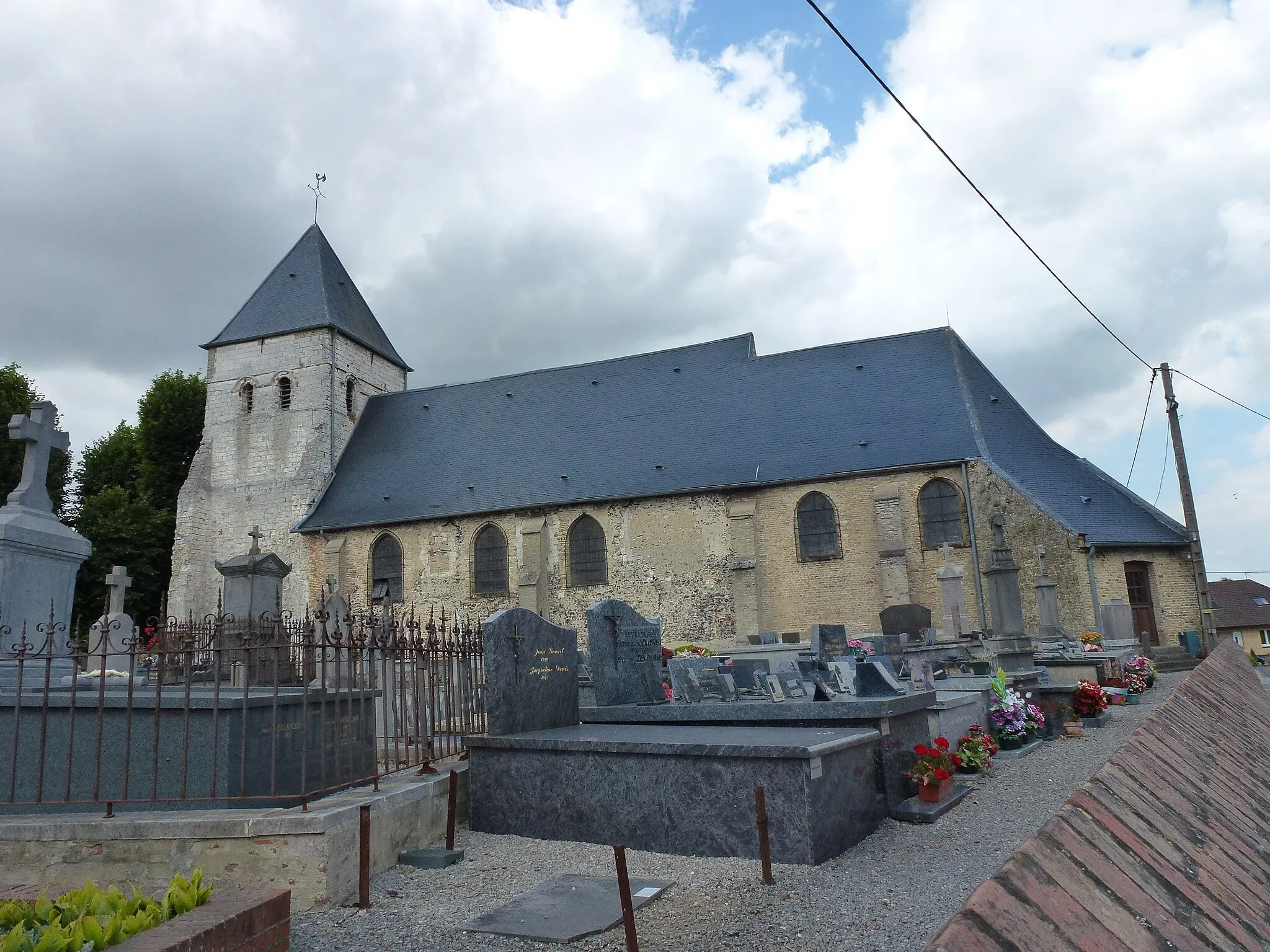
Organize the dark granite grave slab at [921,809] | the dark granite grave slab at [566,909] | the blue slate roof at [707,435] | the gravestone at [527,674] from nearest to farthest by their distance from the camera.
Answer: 1. the dark granite grave slab at [566,909]
2. the dark granite grave slab at [921,809]
3. the gravestone at [527,674]
4. the blue slate roof at [707,435]

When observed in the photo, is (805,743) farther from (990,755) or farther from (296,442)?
(296,442)

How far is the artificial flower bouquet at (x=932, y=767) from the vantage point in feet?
22.1

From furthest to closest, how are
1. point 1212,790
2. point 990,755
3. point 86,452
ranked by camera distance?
point 86,452 < point 990,755 < point 1212,790

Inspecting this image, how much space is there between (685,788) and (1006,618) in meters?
10.2

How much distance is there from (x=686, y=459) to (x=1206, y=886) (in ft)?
74.1

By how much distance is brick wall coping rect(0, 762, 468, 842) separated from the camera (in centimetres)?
482

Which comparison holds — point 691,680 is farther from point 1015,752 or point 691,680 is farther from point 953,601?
point 953,601

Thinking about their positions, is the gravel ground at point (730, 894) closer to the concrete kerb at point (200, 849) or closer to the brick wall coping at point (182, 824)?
the concrete kerb at point (200, 849)

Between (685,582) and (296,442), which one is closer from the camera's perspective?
(685,582)

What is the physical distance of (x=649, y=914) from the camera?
450 centimetres

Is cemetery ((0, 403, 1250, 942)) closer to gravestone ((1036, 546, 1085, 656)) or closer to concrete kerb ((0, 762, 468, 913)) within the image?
concrete kerb ((0, 762, 468, 913))

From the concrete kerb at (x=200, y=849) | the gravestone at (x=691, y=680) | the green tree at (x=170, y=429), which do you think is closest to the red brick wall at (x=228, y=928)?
the concrete kerb at (x=200, y=849)

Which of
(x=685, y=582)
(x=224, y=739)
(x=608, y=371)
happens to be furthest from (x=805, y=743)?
(x=608, y=371)

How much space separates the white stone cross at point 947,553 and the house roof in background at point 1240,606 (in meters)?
27.3
